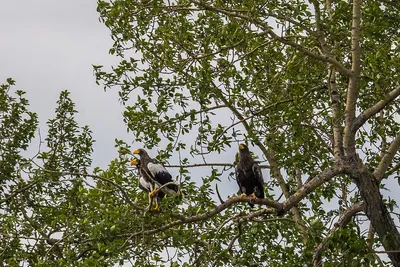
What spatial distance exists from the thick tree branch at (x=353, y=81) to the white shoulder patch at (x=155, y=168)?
307 cm

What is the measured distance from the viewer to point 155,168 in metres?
11.3

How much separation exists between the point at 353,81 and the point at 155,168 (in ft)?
11.2

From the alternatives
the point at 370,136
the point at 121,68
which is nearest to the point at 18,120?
the point at 121,68

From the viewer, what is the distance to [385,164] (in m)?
9.57

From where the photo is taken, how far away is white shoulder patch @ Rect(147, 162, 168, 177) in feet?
36.6

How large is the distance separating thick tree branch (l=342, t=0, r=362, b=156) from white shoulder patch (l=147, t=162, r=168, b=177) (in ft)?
10.1

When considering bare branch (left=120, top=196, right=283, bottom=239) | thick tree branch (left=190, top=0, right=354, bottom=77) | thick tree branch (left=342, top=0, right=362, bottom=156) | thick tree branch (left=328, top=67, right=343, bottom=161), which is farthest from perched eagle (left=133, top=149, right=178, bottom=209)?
thick tree branch (left=190, top=0, right=354, bottom=77)

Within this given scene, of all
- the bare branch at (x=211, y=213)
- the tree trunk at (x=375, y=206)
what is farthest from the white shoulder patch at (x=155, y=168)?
the tree trunk at (x=375, y=206)

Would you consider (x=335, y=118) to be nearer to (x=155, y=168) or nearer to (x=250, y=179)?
(x=250, y=179)

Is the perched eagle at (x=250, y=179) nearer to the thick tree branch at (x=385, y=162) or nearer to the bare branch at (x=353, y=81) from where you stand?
the thick tree branch at (x=385, y=162)

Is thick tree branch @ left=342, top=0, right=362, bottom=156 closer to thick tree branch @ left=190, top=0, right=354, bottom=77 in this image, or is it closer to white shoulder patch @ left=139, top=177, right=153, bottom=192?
thick tree branch @ left=190, top=0, right=354, bottom=77

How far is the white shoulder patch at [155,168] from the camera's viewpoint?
36.6 ft

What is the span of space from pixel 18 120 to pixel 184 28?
6017 millimetres

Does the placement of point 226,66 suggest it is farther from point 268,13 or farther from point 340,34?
point 340,34
